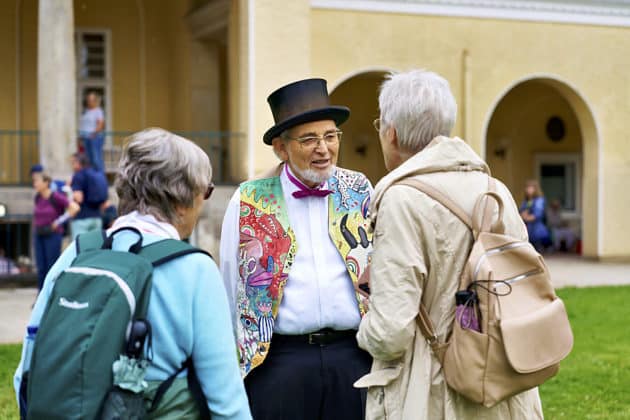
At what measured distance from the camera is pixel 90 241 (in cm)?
247

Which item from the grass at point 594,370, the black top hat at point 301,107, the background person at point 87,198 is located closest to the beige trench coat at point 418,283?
the black top hat at point 301,107

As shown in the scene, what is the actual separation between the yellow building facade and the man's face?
36.1ft

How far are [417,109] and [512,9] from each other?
14.7m

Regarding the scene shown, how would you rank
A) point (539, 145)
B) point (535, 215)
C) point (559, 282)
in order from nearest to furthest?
point (559, 282)
point (535, 215)
point (539, 145)

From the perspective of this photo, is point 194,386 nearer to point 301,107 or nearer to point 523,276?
point 523,276

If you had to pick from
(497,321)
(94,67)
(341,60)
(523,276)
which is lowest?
(497,321)

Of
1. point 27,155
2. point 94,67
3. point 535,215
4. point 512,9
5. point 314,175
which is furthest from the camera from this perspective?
point 94,67

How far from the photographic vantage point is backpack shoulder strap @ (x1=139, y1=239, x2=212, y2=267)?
2375 mm

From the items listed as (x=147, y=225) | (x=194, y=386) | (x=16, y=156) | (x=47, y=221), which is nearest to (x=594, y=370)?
(x=194, y=386)

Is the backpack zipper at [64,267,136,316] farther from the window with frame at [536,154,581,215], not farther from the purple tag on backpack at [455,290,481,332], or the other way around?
the window with frame at [536,154,581,215]

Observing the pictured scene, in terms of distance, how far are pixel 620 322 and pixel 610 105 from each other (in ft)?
29.1

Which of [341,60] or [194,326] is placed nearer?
[194,326]

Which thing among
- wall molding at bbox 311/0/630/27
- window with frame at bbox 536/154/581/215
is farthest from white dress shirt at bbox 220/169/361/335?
window with frame at bbox 536/154/581/215

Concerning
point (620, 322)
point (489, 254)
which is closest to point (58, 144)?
point (620, 322)
